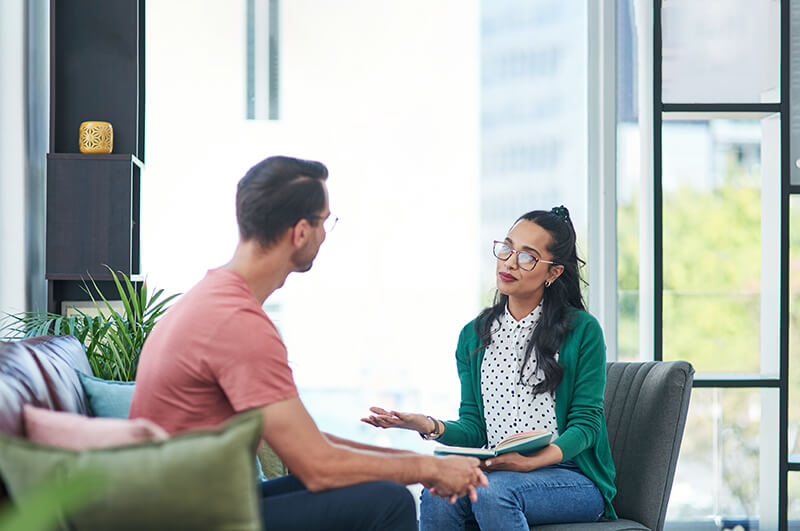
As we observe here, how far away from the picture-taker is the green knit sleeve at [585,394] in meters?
2.11

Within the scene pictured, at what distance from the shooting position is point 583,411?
2160 mm

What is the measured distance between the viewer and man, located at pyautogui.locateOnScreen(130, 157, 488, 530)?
1.48 m

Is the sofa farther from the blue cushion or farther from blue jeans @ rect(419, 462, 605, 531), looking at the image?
blue jeans @ rect(419, 462, 605, 531)

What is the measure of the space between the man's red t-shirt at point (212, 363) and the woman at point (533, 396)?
0.70m

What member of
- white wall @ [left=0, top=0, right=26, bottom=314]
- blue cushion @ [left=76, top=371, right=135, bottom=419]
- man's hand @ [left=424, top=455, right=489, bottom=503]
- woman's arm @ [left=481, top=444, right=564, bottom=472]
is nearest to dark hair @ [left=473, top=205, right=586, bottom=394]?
woman's arm @ [left=481, top=444, right=564, bottom=472]

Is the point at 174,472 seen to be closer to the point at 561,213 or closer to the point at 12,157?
the point at 561,213

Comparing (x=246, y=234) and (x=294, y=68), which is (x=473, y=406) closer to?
(x=246, y=234)

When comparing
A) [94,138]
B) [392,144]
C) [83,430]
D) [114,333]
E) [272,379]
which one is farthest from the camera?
[392,144]

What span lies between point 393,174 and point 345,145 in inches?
9.9

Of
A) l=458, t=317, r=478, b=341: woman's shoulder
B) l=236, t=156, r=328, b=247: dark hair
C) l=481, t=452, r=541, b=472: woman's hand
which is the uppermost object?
l=236, t=156, r=328, b=247: dark hair

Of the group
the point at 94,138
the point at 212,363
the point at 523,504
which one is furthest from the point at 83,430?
the point at 94,138

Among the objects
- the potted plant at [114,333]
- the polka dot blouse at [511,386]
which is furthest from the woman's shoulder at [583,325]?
the potted plant at [114,333]

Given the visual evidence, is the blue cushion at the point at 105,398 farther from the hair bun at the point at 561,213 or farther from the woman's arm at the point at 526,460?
the hair bun at the point at 561,213

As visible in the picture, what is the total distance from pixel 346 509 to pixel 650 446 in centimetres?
107
